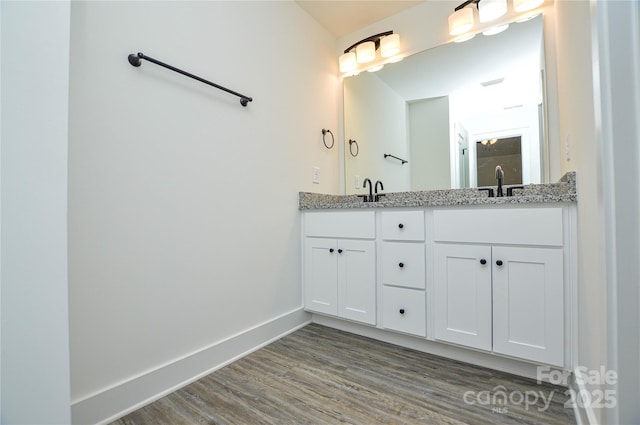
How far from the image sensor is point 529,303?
1274mm

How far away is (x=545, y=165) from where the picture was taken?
5.45ft

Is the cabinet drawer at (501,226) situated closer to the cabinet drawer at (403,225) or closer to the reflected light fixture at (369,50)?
the cabinet drawer at (403,225)

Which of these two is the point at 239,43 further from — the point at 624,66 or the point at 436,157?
the point at 624,66

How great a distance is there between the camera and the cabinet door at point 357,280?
1744 mm

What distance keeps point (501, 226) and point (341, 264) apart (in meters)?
0.94

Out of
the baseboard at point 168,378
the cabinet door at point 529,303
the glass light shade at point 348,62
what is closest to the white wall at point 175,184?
the baseboard at point 168,378

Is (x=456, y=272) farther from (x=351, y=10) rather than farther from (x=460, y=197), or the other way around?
(x=351, y=10)

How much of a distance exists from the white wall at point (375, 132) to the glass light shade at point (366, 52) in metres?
0.11

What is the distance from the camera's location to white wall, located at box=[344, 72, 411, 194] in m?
2.23

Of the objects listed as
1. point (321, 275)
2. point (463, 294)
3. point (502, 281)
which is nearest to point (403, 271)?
point (463, 294)

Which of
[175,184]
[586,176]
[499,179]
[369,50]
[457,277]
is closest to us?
[586,176]

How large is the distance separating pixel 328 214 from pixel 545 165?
4.39 feet

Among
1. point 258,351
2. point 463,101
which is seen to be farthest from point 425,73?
point 258,351

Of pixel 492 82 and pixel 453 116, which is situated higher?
pixel 492 82
